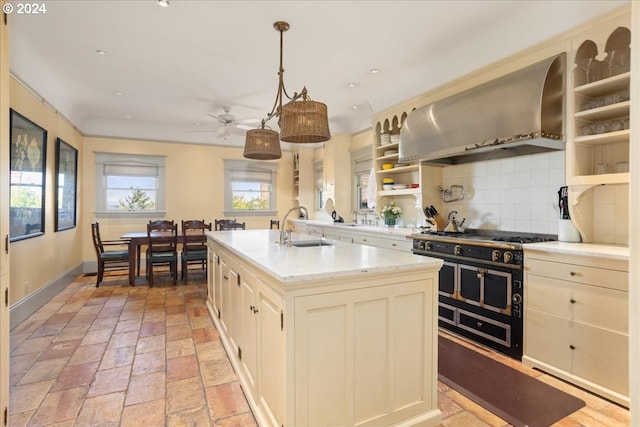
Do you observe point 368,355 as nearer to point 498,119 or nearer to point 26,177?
point 498,119

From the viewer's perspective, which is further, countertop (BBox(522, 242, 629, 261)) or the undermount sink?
the undermount sink

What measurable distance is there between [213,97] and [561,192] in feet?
14.2

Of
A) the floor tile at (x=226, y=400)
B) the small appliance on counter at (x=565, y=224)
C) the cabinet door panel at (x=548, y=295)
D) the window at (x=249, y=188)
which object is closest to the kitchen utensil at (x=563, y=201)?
the small appliance on counter at (x=565, y=224)

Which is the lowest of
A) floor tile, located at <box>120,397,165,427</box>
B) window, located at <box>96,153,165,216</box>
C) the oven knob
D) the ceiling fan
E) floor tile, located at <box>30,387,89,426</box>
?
floor tile, located at <box>120,397,165,427</box>

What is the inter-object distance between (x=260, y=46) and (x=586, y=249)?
3.24m

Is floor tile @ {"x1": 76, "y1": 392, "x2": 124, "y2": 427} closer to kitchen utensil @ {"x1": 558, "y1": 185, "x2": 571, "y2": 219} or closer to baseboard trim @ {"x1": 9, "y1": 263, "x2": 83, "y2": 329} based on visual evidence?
baseboard trim @ {"x1": 9, "y1": 263, "x2": 83, "y2": 329}

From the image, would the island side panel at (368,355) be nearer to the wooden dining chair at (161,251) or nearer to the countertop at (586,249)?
the countertop at (586,249)

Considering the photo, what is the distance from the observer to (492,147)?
9.78ft

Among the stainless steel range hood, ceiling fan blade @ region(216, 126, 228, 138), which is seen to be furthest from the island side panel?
ceiling fan blade @ region(216, 126, 228, 138)

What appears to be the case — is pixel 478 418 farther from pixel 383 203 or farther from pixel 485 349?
pixel 383 203

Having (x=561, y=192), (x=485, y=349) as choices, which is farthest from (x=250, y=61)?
(x=485, y=349)

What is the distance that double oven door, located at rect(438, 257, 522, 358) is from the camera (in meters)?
2.68

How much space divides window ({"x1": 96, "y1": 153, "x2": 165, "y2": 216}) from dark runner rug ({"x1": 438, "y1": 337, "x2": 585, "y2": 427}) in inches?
231

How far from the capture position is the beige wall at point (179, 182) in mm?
6059
